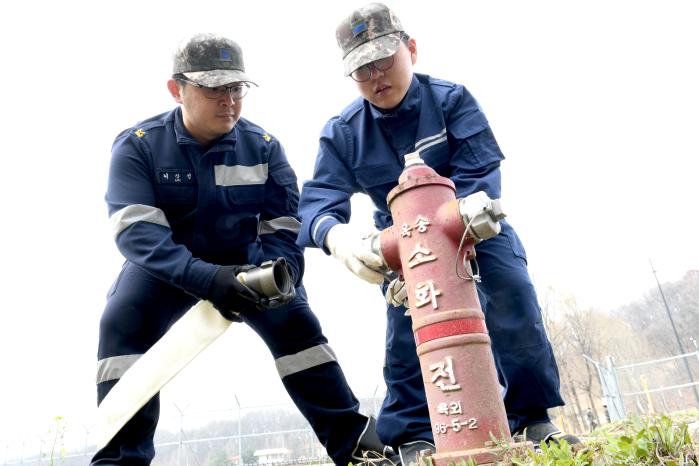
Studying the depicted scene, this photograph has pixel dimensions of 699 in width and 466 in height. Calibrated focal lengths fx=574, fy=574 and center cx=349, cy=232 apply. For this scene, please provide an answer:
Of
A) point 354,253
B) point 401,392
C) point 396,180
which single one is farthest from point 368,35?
point 401,392

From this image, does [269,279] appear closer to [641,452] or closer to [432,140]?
[432,140]

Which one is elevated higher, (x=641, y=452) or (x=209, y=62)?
(x=209, y=62)

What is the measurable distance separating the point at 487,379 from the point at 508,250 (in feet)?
3.56

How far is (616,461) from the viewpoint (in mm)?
1401

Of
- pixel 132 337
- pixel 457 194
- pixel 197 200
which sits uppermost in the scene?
pixel 197 200

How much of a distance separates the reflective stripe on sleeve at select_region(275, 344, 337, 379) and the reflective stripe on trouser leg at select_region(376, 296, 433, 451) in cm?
48

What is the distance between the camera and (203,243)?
3.37 meters

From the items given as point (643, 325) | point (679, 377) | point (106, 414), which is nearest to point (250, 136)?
point (106, 414)

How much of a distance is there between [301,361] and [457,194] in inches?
52.5

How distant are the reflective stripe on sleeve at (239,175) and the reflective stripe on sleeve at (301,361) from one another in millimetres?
1062

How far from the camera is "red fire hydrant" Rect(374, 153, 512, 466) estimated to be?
1.64m

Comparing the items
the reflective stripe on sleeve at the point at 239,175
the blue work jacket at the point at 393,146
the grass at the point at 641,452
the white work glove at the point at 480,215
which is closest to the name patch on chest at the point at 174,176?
the reflective stripe on sleeve at the point at 239,175

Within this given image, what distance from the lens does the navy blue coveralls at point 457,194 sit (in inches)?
97.2

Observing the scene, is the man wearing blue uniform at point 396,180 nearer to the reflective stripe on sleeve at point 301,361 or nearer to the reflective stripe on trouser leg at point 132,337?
the reflective stripe on sleeve at point 301,361
